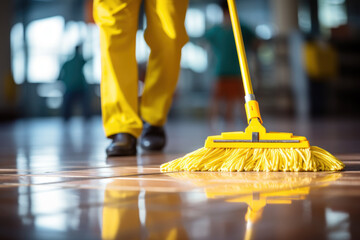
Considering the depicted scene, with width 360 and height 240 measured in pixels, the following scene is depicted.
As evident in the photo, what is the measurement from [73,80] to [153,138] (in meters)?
5.14

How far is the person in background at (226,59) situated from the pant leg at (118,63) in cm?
294

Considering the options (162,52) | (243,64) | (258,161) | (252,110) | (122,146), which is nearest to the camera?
(258,161)

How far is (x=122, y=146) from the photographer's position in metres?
1.63

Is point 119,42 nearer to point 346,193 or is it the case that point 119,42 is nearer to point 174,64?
point 174,64

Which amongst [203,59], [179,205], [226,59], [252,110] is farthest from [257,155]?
[203,59]

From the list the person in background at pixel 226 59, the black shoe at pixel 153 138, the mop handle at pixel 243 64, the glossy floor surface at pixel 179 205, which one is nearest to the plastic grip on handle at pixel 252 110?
the mop handle at pixel 243 64

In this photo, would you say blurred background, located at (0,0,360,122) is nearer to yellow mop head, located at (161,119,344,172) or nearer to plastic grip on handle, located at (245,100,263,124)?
plastic grip on handle, located at (245,100,263,124)

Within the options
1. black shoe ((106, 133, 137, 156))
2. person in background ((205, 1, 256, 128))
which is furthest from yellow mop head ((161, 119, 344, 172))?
person in background ((205, 1, 256, 128))

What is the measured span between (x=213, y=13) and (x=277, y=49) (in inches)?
170

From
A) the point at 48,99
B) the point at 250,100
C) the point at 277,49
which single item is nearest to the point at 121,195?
the point at 250,100

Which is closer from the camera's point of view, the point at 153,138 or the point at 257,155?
the point at 257,155

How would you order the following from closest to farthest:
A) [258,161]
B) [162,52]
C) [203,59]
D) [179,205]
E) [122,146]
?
[179,205] → [258,161] → [122,146] → [162,52] → [203,59]

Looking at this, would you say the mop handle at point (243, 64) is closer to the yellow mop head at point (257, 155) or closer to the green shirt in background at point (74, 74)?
the yellow mop head at point (257, 155)

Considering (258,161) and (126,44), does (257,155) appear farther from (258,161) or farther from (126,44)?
(126,44)
